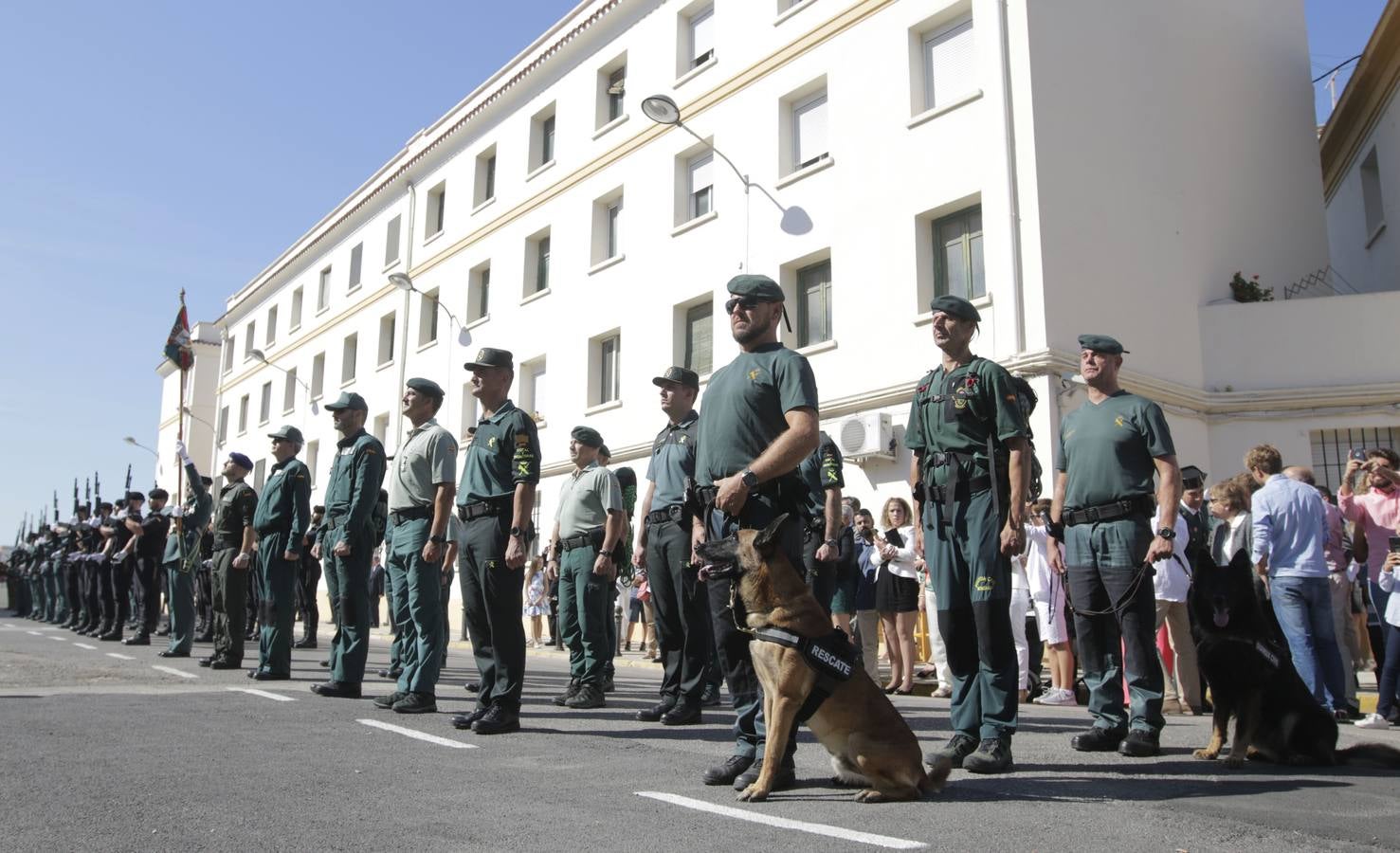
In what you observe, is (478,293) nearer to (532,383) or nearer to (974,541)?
(532,383)

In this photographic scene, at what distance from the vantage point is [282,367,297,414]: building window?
37.5 metres

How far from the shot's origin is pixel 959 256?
15.7 m

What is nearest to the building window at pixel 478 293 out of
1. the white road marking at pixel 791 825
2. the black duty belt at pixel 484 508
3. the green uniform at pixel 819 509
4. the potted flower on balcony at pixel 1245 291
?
the potted flower on balcony at pixel 1245 291

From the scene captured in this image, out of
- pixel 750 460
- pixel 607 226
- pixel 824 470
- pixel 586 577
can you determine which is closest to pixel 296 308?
pixel 607 226

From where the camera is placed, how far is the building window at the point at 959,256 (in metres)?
15.4

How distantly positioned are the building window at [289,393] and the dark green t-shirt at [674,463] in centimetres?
3227

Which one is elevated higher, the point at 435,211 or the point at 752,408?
the point at 435,211

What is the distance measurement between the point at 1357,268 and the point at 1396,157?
2.79 meters

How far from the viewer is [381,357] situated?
31.5m

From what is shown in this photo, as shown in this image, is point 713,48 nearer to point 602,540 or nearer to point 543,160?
point 543,160

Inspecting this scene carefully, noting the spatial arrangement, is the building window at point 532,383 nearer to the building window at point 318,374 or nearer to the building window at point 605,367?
the building window at point 605,367

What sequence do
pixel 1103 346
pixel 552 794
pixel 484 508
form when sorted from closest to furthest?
pixel 552 794, pixel 1103 346, pixel 484 508

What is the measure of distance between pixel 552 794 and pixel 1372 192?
20151 millimetres

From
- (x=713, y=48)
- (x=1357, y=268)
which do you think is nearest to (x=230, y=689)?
(x=713, y=48)
